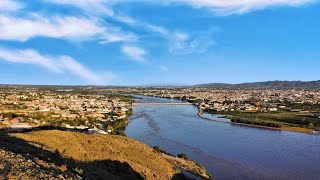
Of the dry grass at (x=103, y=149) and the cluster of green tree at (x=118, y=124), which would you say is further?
the cluster of green tree at (x=118, y=124)

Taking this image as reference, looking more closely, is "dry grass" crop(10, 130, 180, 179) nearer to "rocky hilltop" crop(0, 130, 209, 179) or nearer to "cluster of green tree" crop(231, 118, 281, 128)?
"rocky hilltop" crop(0, 130, 209, 179)

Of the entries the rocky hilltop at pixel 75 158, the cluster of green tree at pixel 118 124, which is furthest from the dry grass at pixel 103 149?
the cluster of green tree at pixel 118 124

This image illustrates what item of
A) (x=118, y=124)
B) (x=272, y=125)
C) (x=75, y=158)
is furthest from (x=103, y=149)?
→ (x=272, y=125)

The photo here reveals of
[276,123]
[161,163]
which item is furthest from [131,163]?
[276,123]

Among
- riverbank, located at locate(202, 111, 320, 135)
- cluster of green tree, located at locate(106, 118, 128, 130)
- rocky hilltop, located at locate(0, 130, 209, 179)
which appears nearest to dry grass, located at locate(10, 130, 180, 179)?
rocky hilltop, located at locate(0, 130, 209, 179)

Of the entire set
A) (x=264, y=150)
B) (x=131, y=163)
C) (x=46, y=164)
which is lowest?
(x=264, y=150)

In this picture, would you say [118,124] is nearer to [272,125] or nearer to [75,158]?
[272,125]

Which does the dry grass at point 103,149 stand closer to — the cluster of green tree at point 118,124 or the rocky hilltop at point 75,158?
the rocky hilltop at point 75,158

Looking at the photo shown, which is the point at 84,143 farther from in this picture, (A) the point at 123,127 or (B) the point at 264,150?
(A) the point at 123,127
